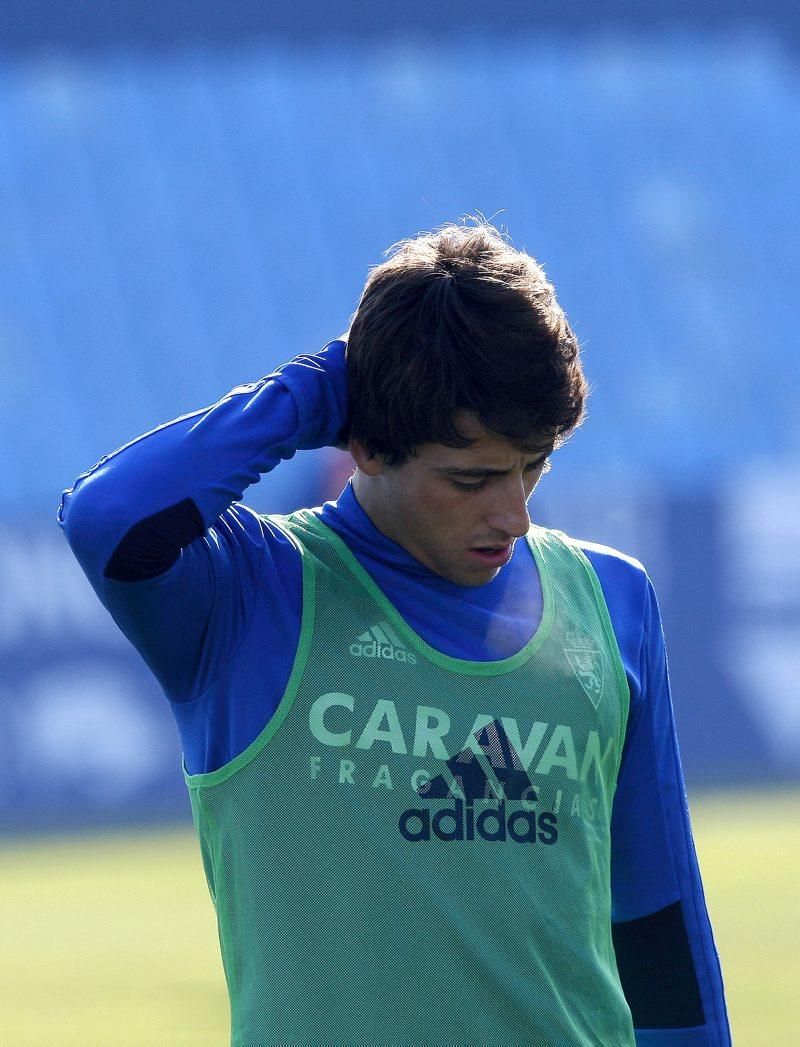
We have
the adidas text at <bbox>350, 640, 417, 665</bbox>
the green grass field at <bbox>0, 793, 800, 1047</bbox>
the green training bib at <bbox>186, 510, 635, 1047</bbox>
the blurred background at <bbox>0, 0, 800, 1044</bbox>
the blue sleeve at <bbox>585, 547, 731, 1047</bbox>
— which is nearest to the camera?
the green training bib at <bbox>186, 510, 635, 1047</bbox>

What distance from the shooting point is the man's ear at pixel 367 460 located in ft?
6.85

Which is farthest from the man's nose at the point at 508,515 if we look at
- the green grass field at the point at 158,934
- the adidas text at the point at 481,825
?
the green grass field at the point at 158,934

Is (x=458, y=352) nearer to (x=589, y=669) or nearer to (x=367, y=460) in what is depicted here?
(x=367, y=460)

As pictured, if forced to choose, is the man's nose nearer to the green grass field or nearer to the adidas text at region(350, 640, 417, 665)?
the adidas text at region(350, 640, 417, 665)

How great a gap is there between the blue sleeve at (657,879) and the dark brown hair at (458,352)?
0.32 metres

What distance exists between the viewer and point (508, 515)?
6.67 feet

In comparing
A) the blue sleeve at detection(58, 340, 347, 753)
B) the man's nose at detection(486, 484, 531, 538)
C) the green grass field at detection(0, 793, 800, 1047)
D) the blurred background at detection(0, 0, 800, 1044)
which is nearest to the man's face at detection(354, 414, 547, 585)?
the man's nose at detection(486, 484, 531, 538)

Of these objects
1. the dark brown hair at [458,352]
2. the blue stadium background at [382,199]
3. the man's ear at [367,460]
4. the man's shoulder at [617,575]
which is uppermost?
the blue stadium background at [382,199]

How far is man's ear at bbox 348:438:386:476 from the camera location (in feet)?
6.85

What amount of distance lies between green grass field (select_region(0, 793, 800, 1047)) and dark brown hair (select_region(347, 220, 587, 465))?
3.59 meters

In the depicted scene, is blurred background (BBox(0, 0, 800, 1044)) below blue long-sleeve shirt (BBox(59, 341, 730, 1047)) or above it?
above

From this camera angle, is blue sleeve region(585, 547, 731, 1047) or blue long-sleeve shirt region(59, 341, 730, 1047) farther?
blue sleeve region(585, 547, 731, 1047)

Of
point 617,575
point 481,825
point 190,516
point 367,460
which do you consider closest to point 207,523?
point 190,516

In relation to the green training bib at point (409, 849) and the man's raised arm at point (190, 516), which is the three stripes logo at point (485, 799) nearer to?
the green training bib at point (409, 849)
